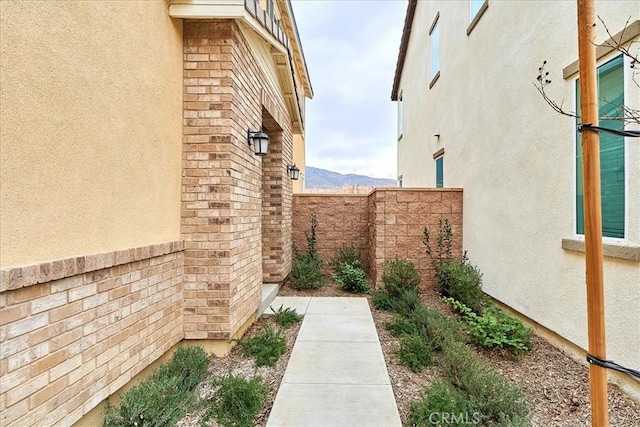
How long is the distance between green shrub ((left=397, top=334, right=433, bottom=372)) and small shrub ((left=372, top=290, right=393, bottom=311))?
5.82 ft

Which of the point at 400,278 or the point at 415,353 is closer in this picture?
the point at 415,353

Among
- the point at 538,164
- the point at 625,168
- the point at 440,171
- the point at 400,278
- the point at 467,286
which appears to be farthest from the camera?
the point at 440,171

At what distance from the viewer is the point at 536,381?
10.7ft

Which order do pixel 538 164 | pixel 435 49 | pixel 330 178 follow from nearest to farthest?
pixel 538 164, pixel 435 49, pixel 330 178

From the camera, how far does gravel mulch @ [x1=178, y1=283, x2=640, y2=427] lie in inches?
105

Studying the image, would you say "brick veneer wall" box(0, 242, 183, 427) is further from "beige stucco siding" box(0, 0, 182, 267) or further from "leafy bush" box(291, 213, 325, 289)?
"leafy bush" box(291, 213, 325, 289)

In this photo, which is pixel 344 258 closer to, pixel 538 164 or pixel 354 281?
pixel 354 281

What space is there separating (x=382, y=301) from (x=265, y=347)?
8.46 feet

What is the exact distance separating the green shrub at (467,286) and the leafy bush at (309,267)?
267 cm

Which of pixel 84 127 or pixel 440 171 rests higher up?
pixel 440 171

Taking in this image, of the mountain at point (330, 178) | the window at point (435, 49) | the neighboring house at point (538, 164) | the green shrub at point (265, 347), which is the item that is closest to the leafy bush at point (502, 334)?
the neighboring house at point (538, 164)

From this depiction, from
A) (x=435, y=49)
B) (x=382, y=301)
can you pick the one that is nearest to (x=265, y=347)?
(x=382, y=301)

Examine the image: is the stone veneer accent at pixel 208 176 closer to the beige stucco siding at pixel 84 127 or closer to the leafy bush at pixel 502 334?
the beige stucco siding at pixel 84 127

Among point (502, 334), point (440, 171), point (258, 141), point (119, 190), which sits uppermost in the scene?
point (440, 171)
